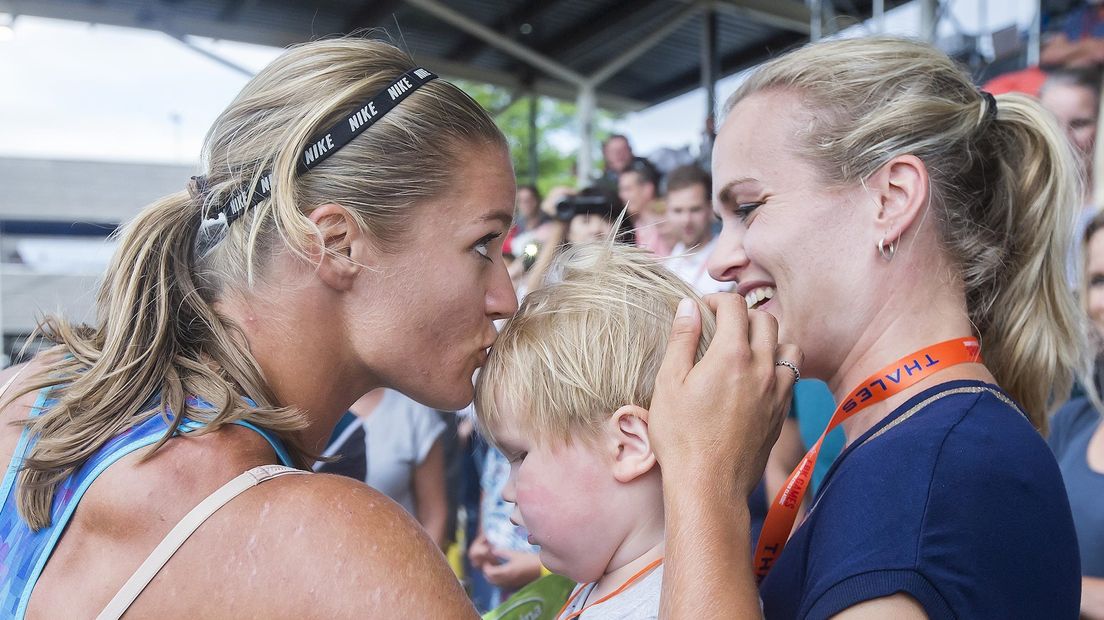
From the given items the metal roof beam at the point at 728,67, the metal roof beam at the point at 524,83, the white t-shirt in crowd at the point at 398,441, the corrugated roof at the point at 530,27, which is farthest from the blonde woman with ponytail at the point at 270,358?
the metal roof beam at the point at 524,83

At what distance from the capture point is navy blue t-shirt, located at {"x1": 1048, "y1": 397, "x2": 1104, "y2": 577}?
2.55 m

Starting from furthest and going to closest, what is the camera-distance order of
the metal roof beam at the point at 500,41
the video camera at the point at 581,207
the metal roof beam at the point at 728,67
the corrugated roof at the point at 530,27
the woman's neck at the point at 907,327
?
1. the metal roof beam at the point at 728,67
2. the metal roof beam at the point at 500,41
3. the corrugated roof at the point at 530,27
4. the video camera at the point at 581,207
5. the woman's neck at the point at 907,327

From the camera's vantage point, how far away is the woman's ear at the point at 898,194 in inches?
62.7

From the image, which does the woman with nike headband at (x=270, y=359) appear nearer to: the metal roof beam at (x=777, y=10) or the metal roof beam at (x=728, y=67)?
the metal roof beam at (x=777, y=10)

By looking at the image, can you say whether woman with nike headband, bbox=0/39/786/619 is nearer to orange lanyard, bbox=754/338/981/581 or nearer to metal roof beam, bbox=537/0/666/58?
orange lanyard, bbox=754/338/981/581

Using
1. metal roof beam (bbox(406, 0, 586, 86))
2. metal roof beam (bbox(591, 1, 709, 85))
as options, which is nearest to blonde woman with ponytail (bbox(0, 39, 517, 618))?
metal roof beam (bbox(406, 0, 586, 86))

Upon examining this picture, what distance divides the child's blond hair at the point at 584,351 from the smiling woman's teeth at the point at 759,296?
0.14 meters

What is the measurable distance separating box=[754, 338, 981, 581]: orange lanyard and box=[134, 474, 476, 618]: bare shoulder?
2.33 feet

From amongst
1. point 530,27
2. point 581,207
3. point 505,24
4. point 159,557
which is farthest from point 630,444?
point 530,27

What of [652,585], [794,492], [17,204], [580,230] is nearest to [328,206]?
[652,585]

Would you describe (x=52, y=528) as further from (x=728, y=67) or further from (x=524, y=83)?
(x=728, y=67)

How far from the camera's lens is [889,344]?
1.64 meters

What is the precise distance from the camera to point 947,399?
1.42 metres

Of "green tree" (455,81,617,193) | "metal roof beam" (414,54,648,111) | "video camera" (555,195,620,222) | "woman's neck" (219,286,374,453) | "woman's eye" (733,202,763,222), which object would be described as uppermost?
"woman's eye" (733,202,763,222)
